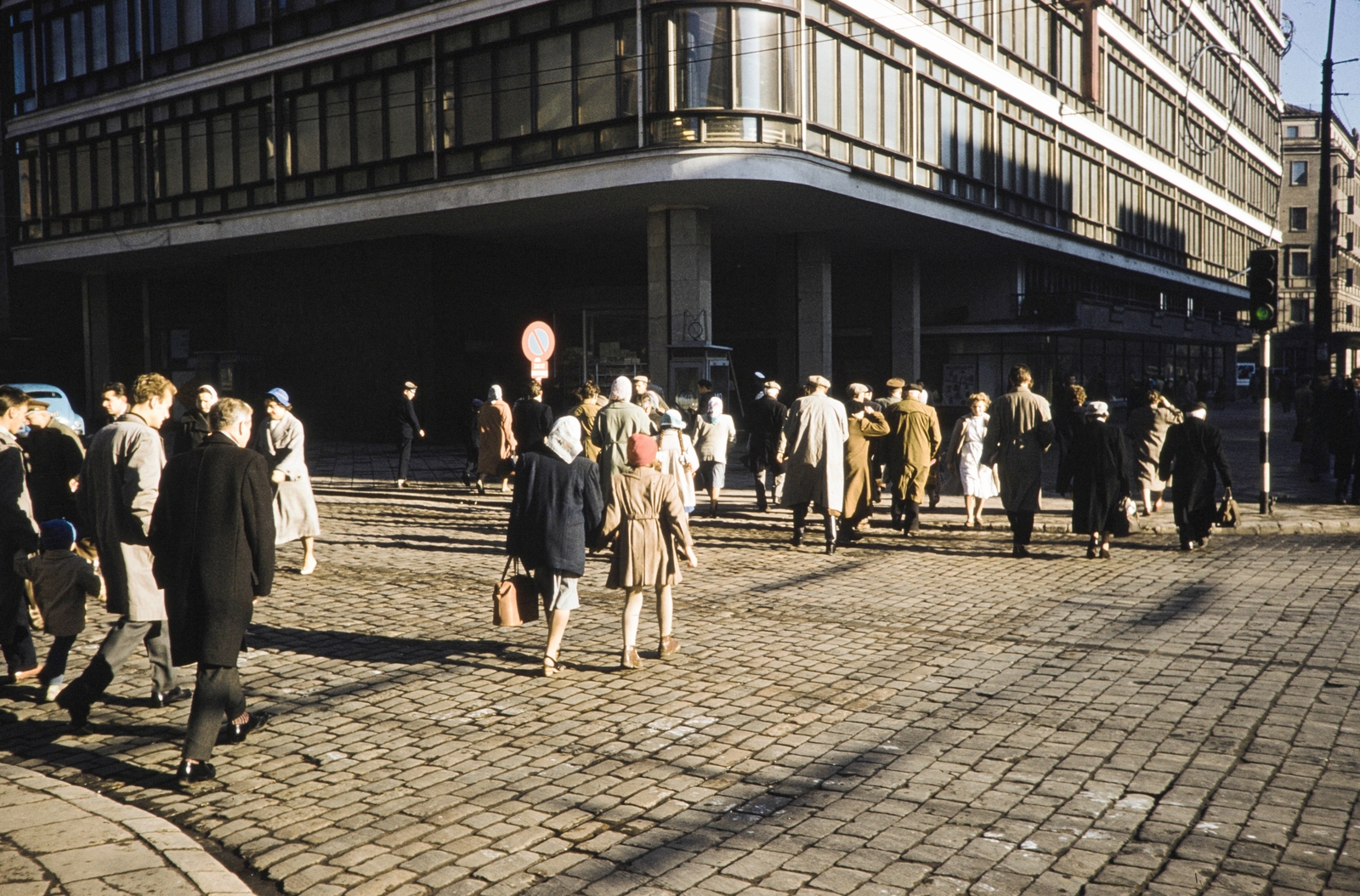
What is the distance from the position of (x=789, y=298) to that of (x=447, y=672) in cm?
2487

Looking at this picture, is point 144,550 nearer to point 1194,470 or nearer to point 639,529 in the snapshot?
point 639,529

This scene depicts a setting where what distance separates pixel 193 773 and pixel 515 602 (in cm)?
212

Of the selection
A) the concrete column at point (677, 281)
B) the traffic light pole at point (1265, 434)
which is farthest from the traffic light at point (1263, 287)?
the concrete column at point (677, 281)

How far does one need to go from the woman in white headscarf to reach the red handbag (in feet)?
27.4

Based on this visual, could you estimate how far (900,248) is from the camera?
34.8 m

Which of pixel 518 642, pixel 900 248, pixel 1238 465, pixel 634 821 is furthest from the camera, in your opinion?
pixel 900 248

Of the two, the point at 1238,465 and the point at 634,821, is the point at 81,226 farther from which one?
the point at 634,821

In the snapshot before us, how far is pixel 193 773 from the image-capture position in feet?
16.6

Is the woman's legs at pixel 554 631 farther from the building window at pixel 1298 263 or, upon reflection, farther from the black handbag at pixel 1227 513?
the building window at pixel 1298 263

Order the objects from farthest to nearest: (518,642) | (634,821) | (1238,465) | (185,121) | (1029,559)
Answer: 1. (185,121)
2. (1238,465)
3. (1029,559)
4. (518,642)
5. (634,821)

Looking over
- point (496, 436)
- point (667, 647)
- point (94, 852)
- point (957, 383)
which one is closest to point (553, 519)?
point (667, 647)

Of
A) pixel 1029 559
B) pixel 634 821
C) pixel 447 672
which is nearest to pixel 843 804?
pixel 634 821

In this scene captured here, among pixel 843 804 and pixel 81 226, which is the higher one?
pixel 81 226

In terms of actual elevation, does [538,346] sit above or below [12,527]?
above
